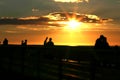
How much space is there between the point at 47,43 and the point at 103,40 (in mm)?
10487

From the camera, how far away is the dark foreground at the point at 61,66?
61.2ft

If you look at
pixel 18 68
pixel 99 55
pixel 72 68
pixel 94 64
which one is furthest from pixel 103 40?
pixel 94 64

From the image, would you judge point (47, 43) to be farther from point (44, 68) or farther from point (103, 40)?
point (44, 68)

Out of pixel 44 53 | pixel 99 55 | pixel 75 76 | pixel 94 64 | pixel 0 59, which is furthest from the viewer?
pixel 44 53

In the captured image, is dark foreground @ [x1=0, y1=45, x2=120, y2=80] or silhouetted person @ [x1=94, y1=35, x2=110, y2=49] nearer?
dark foreground @ [x1=0, y1=45, x2=120, y2=80]

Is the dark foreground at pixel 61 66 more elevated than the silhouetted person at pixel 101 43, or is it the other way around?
the silhouetted person at pixel 101 43

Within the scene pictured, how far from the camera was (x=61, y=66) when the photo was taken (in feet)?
74.0

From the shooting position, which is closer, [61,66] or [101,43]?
[61,66]

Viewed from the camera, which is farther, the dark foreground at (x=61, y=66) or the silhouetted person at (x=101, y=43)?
the silhouetted person at (x=101, y=43)

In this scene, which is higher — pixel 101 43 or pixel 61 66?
pixel 101 43

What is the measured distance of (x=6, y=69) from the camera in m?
31.8

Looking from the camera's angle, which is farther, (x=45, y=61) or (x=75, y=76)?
(x=45, y=61)

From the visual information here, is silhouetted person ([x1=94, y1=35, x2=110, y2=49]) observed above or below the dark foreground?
above

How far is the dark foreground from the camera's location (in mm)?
18656
